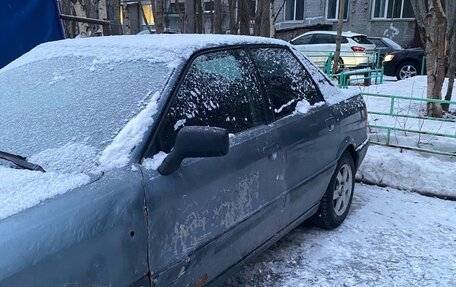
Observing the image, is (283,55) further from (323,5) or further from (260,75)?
(323,5)

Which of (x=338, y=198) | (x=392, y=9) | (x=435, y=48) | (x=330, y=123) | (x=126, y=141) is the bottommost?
(x=338, y=198)

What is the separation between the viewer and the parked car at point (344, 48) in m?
17.1

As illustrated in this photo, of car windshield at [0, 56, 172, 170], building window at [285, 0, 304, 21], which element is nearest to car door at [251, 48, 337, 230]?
car windshield at [0, 56, 172, 170]

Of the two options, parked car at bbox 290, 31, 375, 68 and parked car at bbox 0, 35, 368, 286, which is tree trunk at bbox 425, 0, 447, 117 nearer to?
parked car at bbox 0, 35, 368, 286

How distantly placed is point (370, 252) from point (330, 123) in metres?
1.02

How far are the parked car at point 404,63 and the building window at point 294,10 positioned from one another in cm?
1281

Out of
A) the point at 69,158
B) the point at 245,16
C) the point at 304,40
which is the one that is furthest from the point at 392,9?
the point at 69,158

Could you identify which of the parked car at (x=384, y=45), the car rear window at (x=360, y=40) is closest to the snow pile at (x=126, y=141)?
the car rear window at (x=360, y=40)

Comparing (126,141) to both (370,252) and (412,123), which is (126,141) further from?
(412,123)

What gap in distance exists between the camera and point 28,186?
1729 mm

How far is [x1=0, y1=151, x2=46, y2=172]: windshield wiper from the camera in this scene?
1920 millimetres

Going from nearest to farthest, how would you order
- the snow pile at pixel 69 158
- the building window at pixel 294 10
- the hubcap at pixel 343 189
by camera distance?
the snow pile at pixel 69 158 < the hubcap at pixel 343 189 < the building window at pixel 294 10

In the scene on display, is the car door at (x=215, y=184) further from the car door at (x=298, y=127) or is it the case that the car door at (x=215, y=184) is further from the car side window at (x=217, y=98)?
the car door at (x=298, y=127)

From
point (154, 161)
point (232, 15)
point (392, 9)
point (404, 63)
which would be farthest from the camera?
Answer: point (392, 9)
